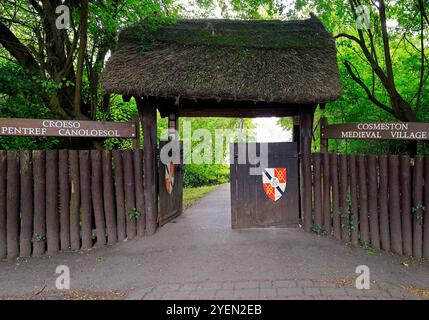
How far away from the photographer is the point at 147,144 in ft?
21.3

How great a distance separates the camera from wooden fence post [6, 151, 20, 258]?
18.6ft

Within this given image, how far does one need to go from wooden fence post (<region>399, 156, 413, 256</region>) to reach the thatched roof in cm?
179

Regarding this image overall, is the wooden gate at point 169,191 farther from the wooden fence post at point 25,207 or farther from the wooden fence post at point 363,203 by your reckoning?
the wooden fence post at point 363,203

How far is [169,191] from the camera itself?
759cm

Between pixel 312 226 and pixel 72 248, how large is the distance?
4817 mm

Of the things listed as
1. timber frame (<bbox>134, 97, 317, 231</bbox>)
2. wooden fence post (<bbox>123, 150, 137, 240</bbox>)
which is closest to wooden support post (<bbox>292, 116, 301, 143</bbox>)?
timber frame (<bbox>134, 97, 317, 231</bbox>)

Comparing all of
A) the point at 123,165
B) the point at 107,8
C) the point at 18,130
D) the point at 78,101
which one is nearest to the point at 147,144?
the point at 123,165

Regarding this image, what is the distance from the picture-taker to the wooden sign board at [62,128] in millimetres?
5594

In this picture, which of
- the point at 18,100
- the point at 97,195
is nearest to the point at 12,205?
the point at 97,195

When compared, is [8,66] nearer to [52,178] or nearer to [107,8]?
[107,8]

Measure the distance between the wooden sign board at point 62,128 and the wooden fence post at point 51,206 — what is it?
1.42 ft

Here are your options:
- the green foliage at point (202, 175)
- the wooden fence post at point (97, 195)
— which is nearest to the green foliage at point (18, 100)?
the wooden fence post at point (97, 195)

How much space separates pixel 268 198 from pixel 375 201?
2.09 meters
